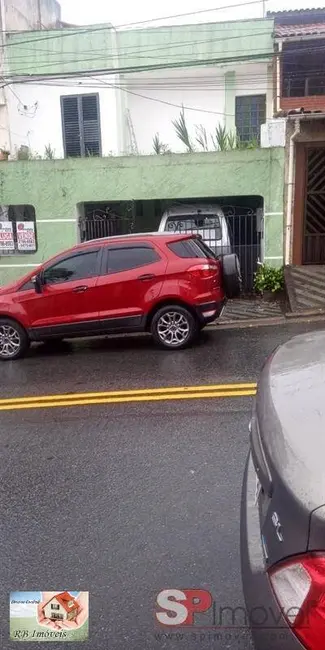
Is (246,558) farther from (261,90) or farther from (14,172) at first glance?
(261,90)

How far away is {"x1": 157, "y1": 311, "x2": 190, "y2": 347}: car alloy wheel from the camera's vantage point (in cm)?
789

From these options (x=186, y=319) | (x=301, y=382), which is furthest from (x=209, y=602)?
(x=186, y=319)

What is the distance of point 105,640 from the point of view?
97.1 inches

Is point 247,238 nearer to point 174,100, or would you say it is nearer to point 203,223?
point 203,223

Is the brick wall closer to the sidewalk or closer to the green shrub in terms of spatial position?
the green shrub

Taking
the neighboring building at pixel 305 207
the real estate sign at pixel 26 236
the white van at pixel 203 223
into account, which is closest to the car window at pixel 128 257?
the white van at pixel 203 223

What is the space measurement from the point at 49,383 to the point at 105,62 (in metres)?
12.3

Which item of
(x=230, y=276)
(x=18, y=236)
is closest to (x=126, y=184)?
(x=18, y=236)

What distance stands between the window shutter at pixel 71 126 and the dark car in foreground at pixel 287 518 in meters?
16.1

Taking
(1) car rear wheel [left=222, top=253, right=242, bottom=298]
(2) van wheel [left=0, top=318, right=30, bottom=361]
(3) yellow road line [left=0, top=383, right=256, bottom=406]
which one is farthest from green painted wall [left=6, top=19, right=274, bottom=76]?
(3) yellow road line [left=0, top=383, right=256, bottom=406]

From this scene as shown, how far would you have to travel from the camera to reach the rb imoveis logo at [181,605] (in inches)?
100

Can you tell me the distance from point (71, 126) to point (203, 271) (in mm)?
11032

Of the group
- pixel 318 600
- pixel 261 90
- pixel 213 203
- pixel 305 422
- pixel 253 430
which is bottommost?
pixel 318 600

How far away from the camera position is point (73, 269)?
26.9 feet
